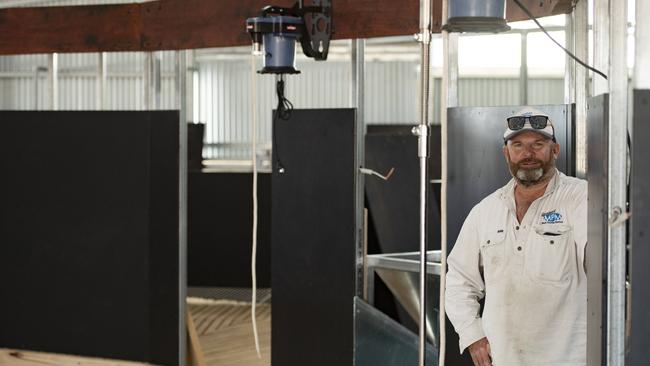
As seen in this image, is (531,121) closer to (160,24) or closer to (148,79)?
(160,24)

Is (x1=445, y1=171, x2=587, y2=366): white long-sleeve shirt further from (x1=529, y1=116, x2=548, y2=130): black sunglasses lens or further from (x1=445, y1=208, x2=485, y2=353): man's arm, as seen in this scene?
(x1=529, y1=116, x2=548, y2=130): black sunglasses lens

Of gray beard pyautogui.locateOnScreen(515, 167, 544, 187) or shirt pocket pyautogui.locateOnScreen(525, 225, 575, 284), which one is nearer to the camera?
shirt pocket pyautogui.locateOnScreen(525, 225, 575, 284)

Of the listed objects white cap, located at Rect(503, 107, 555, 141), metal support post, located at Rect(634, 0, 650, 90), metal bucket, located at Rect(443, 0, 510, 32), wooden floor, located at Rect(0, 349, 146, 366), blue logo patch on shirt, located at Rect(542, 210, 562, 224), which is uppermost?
metal bucket, located at Rect(443, 0, 510, 32)

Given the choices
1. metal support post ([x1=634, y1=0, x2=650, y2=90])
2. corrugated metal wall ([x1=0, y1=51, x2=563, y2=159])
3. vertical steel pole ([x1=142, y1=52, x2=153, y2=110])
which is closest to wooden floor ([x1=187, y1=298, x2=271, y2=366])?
vertical steel pole ([x1=142, y1=52, x2=153, y2=110])

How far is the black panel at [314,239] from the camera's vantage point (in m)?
4.14

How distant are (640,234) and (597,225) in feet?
0.51

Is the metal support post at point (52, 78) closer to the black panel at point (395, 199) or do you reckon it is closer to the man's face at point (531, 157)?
the black panel at point (395, 199)

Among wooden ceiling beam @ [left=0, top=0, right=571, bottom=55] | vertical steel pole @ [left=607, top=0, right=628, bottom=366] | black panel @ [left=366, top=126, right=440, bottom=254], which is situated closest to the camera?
vertical steel pole @ [left=607, top=0, right=628, bottom=366]

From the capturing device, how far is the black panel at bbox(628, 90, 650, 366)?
2.05 meters

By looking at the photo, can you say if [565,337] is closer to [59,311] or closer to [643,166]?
[643,166]

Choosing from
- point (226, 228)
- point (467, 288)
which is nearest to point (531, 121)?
point (467, 288)

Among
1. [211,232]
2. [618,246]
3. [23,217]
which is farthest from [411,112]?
[618,246]

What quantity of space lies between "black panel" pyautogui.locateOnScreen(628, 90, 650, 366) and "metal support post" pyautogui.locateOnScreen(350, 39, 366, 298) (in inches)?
83.2

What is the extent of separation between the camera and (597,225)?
2207 mm
